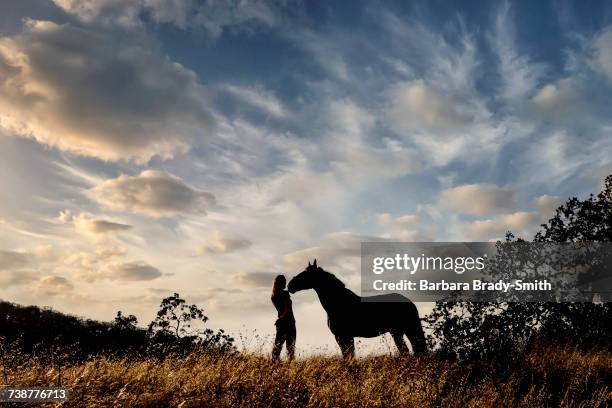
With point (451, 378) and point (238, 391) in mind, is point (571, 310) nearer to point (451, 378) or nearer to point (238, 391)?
point (451, 378)

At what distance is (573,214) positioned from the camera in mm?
18797

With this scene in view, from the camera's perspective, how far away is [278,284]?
42.1ft

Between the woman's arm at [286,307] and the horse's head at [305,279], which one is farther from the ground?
the horse's head at [305,279]

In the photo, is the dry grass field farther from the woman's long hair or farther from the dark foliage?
the dark foliage

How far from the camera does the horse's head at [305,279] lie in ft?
48.4

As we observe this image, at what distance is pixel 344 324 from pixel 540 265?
8.61m

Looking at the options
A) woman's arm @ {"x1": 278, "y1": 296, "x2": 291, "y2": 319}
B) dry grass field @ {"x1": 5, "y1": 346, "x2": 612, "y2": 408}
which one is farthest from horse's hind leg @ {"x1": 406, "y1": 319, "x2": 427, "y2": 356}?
woman's arm @ {"x1": 278, "y1": 296, "x2": 291, "y2": 319}

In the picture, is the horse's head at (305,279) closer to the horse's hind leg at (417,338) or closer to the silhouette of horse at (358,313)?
the silhouette of horse at (358,313)

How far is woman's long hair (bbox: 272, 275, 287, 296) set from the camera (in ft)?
41.9

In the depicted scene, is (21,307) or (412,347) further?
(21,307)

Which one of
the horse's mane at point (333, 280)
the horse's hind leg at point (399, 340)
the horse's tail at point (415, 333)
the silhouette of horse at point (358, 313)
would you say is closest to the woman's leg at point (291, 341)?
the silhouette of horse at point (358, 313)

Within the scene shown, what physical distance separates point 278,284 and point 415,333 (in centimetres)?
540

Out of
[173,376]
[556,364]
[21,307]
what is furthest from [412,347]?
[21,307]

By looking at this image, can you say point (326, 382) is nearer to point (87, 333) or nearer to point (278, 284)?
point (278, 284)
